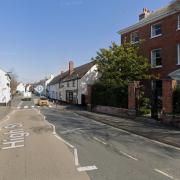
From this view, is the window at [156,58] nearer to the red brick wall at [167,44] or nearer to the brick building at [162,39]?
the brick building at [162,39]

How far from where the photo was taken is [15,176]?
8297mm

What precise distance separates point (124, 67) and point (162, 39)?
4.92 metres

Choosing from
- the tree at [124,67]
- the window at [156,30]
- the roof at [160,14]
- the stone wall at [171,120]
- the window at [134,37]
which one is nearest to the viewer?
the stone wall at [171,120]

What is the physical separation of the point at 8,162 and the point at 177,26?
25.1 metres

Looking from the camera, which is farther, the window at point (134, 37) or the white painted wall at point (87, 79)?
the white painted wall at point (87, 79)

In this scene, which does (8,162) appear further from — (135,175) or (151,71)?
(151,71)

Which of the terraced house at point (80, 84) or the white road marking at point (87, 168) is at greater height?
the terraced house at point (80, 84)

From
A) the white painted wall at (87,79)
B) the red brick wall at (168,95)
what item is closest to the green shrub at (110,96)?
the red brick wall at (168,95)

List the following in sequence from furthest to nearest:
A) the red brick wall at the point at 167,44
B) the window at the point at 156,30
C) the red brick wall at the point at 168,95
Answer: the window at the point at 156,30 < the red brick wall at the point at 167,44 < the red brick wall at the point at 168,95

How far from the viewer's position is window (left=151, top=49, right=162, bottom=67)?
33.6m

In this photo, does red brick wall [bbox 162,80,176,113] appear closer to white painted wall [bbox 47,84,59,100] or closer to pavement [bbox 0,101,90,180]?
pavement [bbox 0,101,90,180]

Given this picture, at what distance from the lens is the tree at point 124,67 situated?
33062 mm

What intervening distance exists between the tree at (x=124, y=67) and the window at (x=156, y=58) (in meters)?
1.04

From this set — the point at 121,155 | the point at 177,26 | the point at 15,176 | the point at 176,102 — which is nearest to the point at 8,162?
the point at 15,176
